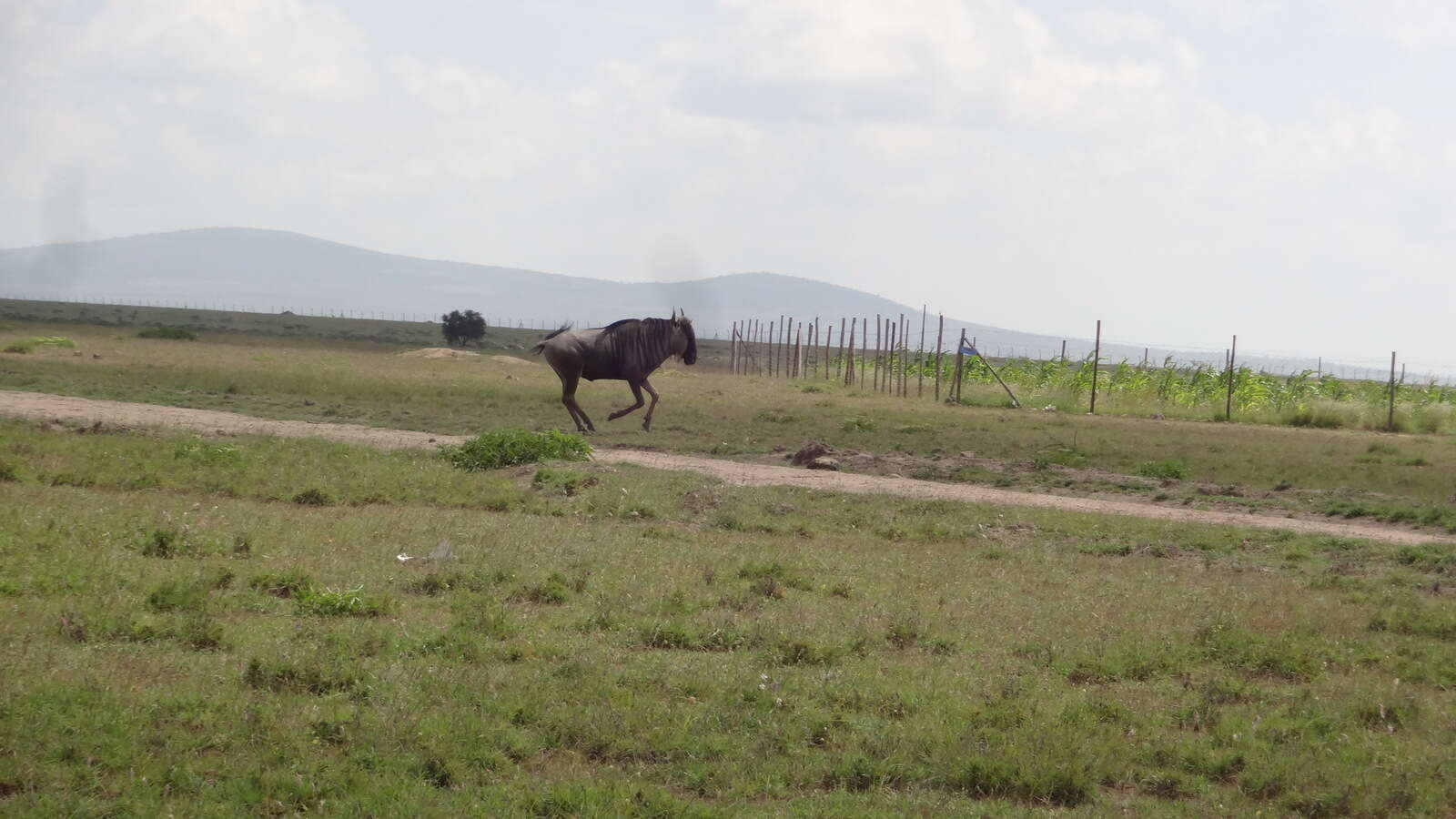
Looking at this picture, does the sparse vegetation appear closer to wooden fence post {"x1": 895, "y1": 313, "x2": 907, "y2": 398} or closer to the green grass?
the green grass

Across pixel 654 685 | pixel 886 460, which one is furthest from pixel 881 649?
pixel 886 460

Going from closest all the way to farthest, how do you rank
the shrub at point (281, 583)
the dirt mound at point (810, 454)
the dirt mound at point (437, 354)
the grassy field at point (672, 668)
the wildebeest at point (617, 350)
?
the grassy field at point (672, 668)
the shrub at point (281, 583)
the dirt mound at point (810, 454)
the wildebeest at point (617, 350)
the dirt mound at point (437, 354)

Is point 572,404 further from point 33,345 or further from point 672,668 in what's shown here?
point 33,345

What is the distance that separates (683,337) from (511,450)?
324 inches

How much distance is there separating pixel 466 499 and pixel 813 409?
18.9 meters

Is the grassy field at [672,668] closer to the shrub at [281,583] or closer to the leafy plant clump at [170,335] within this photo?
the shrub at [281,583]

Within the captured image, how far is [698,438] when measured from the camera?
2366 centimetres

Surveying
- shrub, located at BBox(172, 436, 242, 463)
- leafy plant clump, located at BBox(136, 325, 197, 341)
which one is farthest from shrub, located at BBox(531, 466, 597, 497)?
leafy plant clump, located at BBox(136, 325, 197, 341)

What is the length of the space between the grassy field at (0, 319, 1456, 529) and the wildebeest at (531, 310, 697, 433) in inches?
37.7

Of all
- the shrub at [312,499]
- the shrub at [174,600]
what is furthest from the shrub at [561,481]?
the shrub at [174,600]

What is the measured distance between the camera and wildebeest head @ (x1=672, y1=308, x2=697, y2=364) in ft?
80.3

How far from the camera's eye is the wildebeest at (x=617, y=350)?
→ 23984mm

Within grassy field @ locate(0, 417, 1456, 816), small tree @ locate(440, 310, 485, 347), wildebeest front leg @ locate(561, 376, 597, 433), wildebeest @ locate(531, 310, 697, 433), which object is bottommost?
grassy field @ locate(0, 417, 1456, 816)

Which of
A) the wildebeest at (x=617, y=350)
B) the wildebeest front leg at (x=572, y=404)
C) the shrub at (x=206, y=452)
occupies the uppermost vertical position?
the wildebeest at (x=617, y=350)
